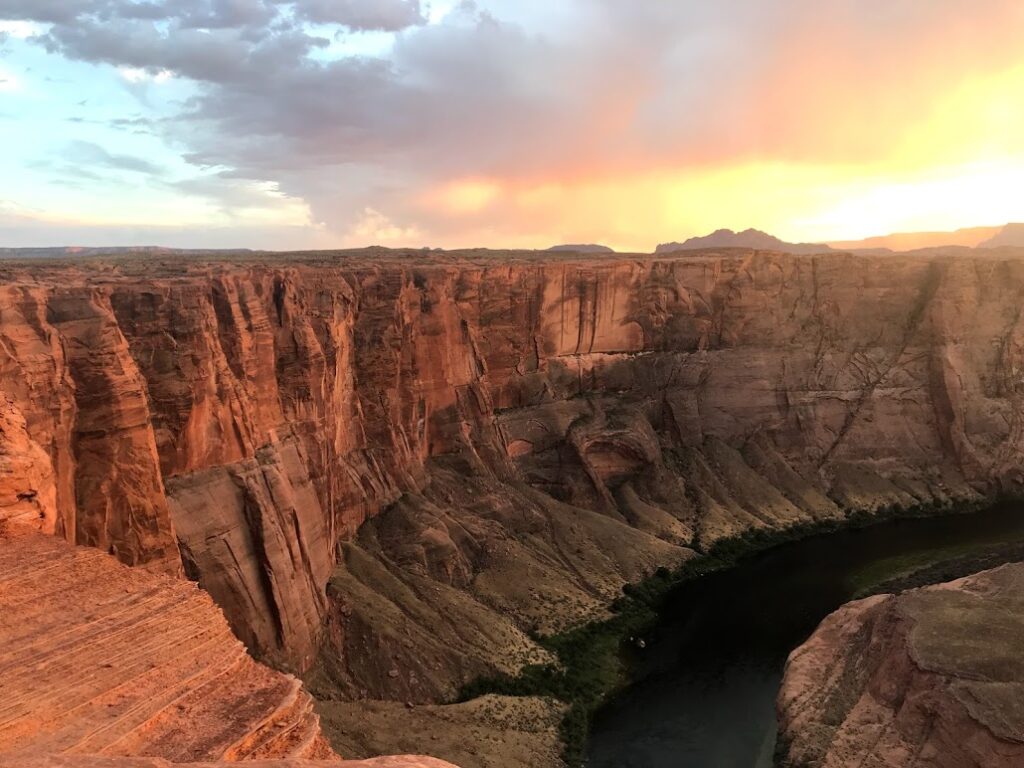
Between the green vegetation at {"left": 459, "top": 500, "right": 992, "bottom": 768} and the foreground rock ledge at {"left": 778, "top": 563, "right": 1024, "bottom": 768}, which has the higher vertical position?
the foreground rock ledge at {"left": 778, "top": 563, "right": 1024, "bottom": 768}

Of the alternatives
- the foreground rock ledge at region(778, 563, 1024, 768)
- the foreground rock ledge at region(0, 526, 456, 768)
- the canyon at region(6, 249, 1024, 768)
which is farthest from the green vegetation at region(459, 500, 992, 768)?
the foreground rock ledge at region(0, 526, 456, 768)

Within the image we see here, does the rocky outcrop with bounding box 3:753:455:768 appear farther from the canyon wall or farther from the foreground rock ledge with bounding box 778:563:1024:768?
the foreground rock ledge with bounding box 778:563:1024:768

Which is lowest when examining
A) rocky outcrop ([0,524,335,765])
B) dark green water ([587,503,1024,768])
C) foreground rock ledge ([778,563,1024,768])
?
dark green water ([587,503,1024,768])

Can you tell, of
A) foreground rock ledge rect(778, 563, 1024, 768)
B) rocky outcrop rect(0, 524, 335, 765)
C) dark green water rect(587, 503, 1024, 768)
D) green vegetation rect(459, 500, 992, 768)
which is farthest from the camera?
green vegetation rect(459, 500, 992, 768)

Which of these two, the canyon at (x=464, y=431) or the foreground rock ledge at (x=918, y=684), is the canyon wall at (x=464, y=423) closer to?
the canyon at (x=464, y=431)

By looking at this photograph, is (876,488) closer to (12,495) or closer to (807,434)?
(807,434)

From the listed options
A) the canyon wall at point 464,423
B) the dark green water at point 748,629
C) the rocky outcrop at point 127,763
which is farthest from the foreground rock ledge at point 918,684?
the rocky outcrop at point 127,763
